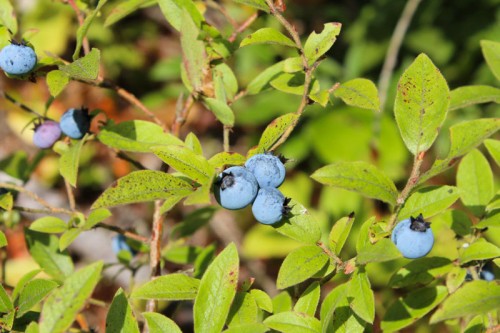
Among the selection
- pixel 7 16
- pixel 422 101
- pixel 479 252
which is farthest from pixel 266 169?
pixel 7 16

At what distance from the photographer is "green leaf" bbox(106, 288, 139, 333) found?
82cm

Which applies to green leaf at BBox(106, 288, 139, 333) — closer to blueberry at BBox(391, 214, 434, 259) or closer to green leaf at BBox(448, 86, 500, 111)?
blueberry at BBox(391, 214, 434, 259)

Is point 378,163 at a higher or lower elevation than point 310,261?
lower

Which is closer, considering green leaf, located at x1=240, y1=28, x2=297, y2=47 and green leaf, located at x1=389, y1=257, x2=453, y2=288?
green leaf, located at x1=240, y1=28, x2=297, y2=47

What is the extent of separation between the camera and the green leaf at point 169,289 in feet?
2.86

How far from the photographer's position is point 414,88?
0.88 m

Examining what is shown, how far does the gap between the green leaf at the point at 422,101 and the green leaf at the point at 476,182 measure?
226 millimetres

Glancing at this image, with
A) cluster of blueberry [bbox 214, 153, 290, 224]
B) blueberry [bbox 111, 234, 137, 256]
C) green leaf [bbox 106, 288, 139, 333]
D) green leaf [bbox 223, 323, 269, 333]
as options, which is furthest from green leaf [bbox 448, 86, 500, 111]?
blueberry [bbox 111, 234, 137, 256]

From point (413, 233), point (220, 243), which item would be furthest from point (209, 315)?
point (220, 243)

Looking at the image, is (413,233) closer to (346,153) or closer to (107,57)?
(346,153)

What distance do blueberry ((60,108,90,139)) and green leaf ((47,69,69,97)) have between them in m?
0.16

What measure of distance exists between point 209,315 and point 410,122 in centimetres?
40

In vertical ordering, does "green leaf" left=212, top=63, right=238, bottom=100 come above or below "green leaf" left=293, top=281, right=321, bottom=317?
above

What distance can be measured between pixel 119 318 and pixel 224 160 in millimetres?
257
